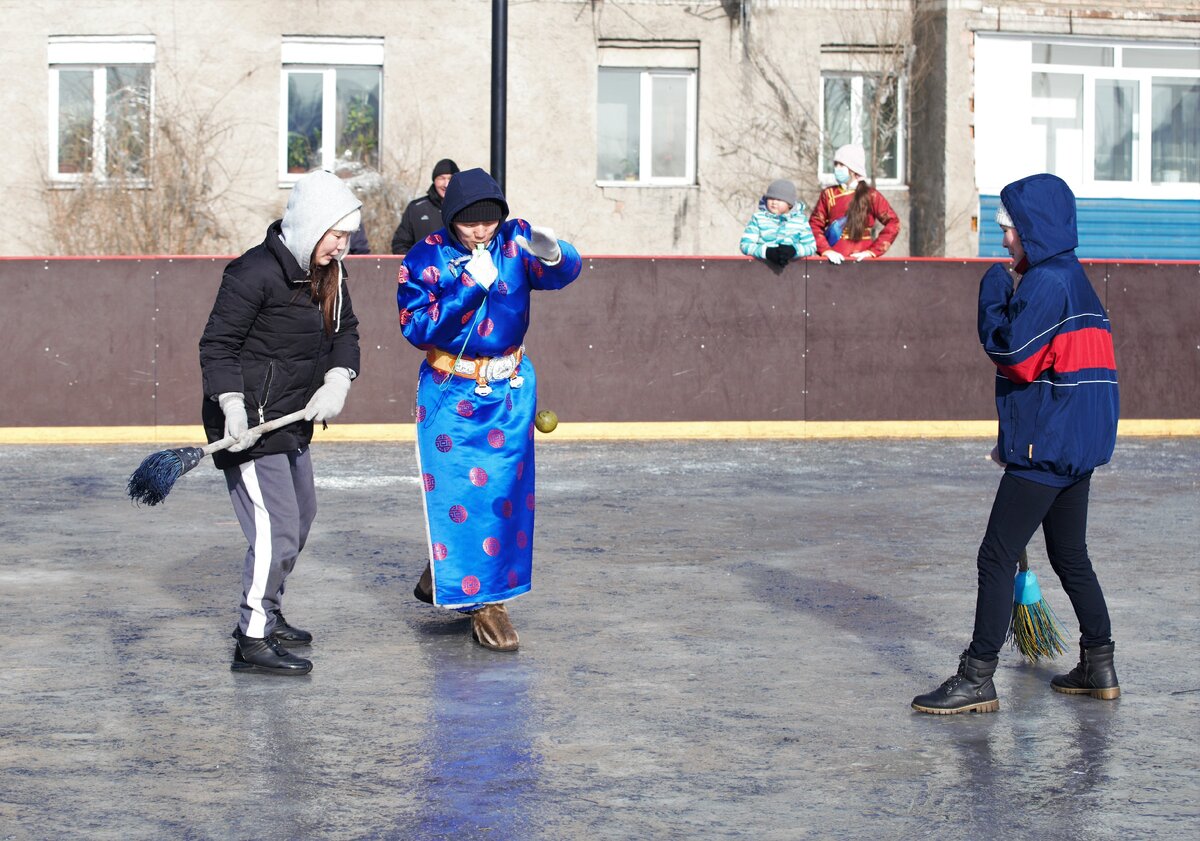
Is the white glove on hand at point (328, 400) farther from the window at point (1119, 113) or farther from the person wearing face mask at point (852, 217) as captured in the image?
the window at point (1119, 113)

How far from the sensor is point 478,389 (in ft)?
23.4

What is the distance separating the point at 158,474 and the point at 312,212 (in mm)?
1037

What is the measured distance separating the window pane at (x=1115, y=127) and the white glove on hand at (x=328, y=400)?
18840mm

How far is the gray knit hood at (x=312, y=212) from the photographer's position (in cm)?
670

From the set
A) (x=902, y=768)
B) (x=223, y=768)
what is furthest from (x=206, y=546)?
(x=902, y=768)

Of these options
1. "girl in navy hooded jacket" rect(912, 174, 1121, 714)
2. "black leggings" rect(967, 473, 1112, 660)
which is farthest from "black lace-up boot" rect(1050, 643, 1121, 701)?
"girl in navy hooded jacket" rect(912, 174, 1121, 714)

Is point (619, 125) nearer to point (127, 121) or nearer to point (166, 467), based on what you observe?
point (127, 121)

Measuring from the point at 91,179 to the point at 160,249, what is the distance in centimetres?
114

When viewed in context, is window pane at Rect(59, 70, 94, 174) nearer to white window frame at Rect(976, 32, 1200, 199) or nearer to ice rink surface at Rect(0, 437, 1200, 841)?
white window frame at Rect(976, 32, 1200, 199)

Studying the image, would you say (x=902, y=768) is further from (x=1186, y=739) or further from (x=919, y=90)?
(x=919, y=90)

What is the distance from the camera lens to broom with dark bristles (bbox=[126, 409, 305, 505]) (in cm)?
661

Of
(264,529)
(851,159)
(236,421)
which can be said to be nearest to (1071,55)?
(851,159)

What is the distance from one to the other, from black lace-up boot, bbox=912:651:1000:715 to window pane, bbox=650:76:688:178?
17.3m

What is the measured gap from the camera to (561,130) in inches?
888
